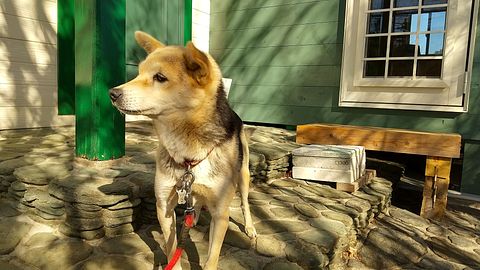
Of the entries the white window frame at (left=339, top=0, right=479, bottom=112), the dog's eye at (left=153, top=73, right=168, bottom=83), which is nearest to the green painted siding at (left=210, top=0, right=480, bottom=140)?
the white window frame at (left=339, top=0, right=479, bottom=112)

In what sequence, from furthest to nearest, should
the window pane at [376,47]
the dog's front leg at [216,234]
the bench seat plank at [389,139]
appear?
the window pane at [376,47] < the bench seat plank at [389,139] < the dog's front leg at [216,234]

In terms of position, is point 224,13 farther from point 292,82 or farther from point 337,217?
point 337,217

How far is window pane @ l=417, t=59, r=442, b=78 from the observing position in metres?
5.47

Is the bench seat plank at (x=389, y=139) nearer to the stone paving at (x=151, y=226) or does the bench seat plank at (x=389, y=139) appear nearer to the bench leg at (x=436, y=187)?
the bench leg at (x=436, y=187)

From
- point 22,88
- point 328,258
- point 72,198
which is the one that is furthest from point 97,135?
point 22,88

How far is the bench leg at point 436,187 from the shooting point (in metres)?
4.37

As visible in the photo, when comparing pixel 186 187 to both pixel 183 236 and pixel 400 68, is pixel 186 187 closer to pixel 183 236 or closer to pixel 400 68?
pixel 183 236

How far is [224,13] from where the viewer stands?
24.8 feet

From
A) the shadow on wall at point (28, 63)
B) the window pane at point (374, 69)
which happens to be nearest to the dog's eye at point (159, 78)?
the shadow on wall at point (28, 63)

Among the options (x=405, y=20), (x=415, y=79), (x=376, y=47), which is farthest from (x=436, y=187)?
(x=405, y=20)

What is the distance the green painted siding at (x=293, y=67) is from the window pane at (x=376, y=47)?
0.48 meters

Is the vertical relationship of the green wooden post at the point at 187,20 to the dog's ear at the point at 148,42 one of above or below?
above

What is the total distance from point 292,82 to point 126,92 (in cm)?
534

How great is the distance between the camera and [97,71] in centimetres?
323
